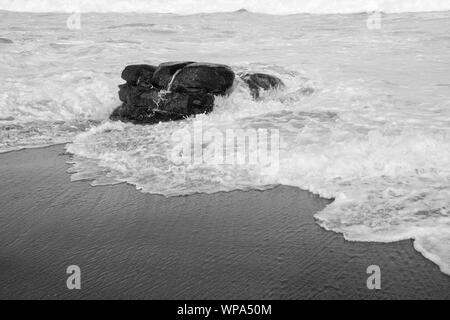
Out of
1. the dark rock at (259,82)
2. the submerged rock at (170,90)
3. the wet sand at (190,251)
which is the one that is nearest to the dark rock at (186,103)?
the submerged rock at (170,90)

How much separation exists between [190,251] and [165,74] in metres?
5.70

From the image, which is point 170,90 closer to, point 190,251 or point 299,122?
point 299,122

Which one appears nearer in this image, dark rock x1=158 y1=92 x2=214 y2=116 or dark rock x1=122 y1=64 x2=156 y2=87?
dark rock x1=158 y1=92 x2=214 y2=116

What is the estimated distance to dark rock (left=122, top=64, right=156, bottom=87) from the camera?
933 centimetres

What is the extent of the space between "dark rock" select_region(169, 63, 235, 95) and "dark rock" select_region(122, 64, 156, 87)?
2.04 ft

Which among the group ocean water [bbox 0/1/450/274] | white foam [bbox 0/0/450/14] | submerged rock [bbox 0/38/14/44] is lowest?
ocean water [bbox 0/1/450/274]

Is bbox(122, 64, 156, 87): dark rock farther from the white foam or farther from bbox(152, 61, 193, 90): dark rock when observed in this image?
the white foam

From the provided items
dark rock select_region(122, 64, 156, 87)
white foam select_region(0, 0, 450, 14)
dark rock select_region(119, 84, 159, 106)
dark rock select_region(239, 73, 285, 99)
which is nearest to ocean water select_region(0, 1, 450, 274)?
dark rock select_region(239, 73, 285, 99)

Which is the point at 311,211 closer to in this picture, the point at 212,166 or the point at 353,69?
the point at 212,166

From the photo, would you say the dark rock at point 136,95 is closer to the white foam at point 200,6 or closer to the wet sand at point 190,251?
the wet sand at point 190,251

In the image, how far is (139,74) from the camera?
9.35 metres

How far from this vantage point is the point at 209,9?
3650cm

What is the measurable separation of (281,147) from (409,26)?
746 inches

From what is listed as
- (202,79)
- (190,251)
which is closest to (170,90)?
(202,79)
